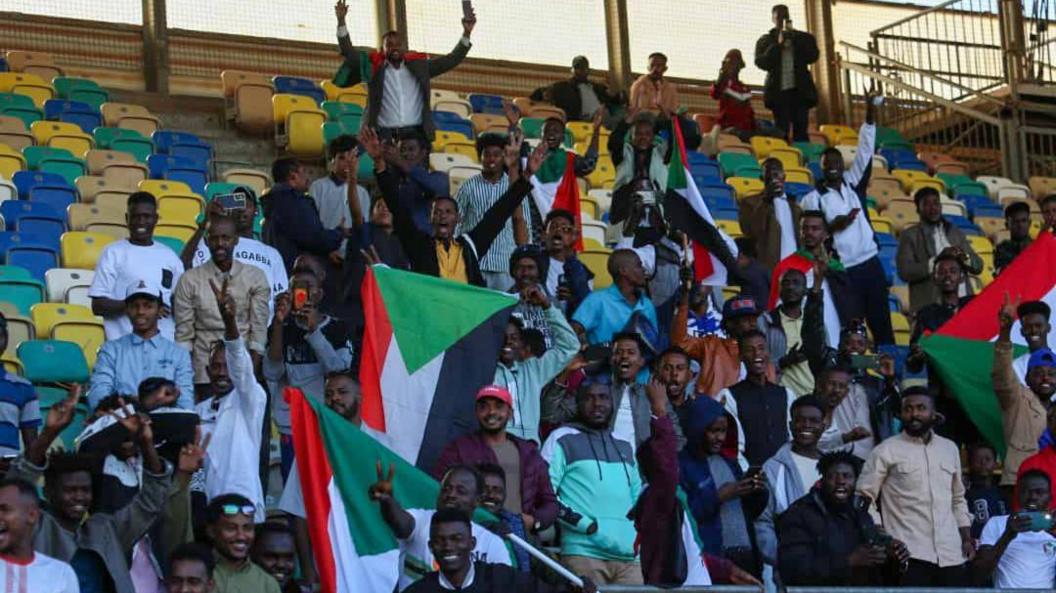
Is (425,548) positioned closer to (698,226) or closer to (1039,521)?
(1039,521)

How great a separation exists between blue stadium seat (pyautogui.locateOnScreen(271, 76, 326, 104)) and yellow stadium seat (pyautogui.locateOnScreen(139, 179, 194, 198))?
3.09 m

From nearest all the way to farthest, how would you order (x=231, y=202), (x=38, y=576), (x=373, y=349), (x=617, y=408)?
(x=38, y=576) → (x=373, y=349) → (x=617, y=408) → (x=231, y=202)

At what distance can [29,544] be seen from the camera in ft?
28.2

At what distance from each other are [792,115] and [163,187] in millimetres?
6996

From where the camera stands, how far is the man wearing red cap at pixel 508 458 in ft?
34.0

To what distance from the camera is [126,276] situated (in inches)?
462

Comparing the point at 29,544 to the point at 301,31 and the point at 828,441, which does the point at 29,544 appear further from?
the point at 301,31

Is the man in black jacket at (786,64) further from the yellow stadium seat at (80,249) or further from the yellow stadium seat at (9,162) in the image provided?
the yellow stadium seat at (80,249)

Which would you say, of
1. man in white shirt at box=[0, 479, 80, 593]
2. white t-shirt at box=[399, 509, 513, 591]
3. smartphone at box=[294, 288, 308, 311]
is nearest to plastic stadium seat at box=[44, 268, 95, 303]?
smartphone at box=[294, 288, 308, 311]

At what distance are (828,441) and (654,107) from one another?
5.85m

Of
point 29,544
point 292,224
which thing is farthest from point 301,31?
point 29,544

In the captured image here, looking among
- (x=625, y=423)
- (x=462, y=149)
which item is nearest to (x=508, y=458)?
(x=625, y=423)

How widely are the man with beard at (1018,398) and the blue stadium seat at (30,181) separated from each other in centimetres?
630

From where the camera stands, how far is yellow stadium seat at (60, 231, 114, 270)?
13828 millimetres
